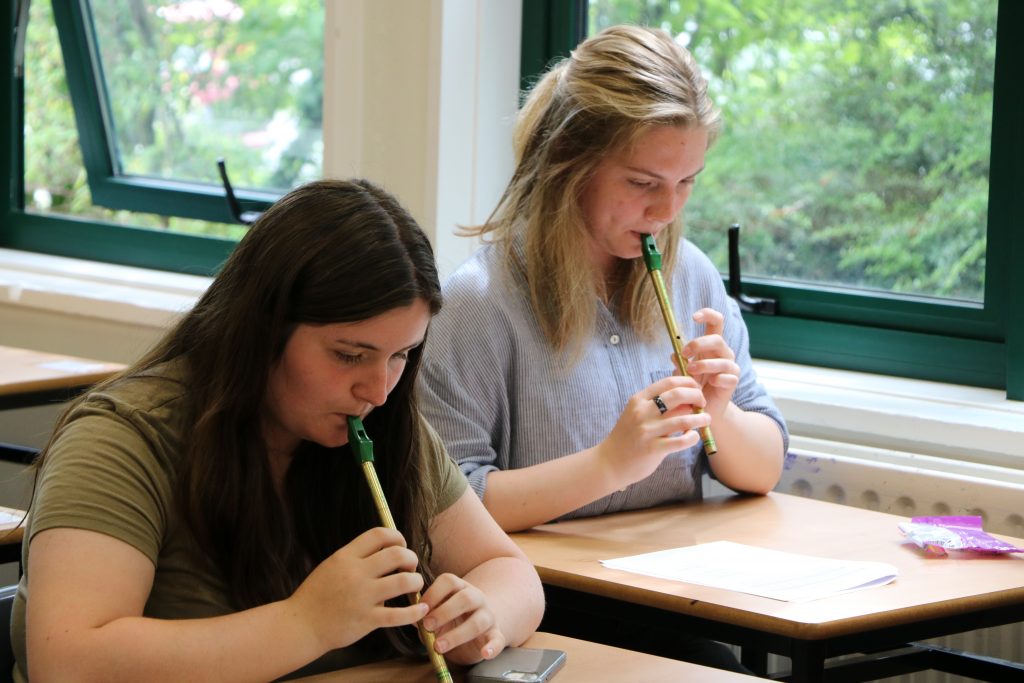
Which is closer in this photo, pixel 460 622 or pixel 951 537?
pixel 460 622

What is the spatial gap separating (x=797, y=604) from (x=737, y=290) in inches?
45.7

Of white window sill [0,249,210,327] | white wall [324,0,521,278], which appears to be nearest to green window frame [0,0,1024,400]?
white wall [324,0,521,278]

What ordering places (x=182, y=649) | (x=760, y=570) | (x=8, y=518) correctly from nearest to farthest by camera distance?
1. (x=182, y=649)
2. (x=760, y=570)
3. (x=8, y=518)

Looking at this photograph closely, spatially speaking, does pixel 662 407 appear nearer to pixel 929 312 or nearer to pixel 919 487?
pixel 919 487

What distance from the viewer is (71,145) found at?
13.3 feet

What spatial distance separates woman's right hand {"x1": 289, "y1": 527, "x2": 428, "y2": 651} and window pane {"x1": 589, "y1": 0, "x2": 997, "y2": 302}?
1734 millimetres

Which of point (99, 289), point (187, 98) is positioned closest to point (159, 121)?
point (187, 98)

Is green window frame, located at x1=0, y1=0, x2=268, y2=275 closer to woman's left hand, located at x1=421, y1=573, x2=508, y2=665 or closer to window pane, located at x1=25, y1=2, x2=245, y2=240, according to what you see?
window pane, located at x1=25, y1=2, x2=245, y2=240

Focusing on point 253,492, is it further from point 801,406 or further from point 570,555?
point 801,406

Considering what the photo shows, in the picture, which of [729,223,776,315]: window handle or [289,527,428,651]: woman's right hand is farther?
[729,223,776,315]: window handle

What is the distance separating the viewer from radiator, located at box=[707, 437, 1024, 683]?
7.57 feet

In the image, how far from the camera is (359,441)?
4.66 ft

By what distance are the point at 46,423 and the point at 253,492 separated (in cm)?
226

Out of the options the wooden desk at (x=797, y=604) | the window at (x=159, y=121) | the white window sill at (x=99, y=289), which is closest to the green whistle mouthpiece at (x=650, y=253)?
the wooden desk at (x=797, y=604)
